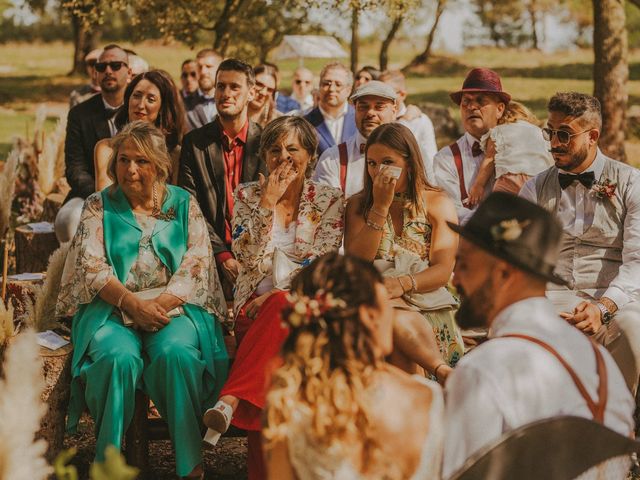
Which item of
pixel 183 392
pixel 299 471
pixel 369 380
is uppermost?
pixel 369 380

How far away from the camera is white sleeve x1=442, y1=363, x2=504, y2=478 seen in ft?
8.63

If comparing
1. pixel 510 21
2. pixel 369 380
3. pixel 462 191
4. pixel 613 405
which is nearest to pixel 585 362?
pixel 613 405

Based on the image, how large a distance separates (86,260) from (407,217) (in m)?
1.79

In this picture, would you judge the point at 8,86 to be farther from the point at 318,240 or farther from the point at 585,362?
the point at 585,362

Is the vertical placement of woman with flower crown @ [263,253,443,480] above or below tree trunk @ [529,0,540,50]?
below

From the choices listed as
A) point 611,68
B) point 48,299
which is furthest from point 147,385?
point 611,68

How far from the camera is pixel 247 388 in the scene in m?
4.58

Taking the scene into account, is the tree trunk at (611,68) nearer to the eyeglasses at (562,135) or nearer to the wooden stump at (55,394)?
the eyeglasses at (562,135)

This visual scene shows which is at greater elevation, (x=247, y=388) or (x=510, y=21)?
(x=510, y=21)

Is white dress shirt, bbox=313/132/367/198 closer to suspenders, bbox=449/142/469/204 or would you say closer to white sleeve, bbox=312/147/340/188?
white sleeve, bbox=312/147/340/188

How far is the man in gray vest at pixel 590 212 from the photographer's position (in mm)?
5254

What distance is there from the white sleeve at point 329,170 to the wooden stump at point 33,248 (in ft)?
9.24

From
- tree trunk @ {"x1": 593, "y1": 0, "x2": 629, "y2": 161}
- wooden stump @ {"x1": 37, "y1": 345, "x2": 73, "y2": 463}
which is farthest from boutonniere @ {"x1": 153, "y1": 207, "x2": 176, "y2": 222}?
tree trunk @ {"x1": 593, "y1": 0, "x2": 629, "y2": 161}

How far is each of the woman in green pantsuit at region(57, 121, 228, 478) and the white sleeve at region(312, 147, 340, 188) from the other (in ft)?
4.32
